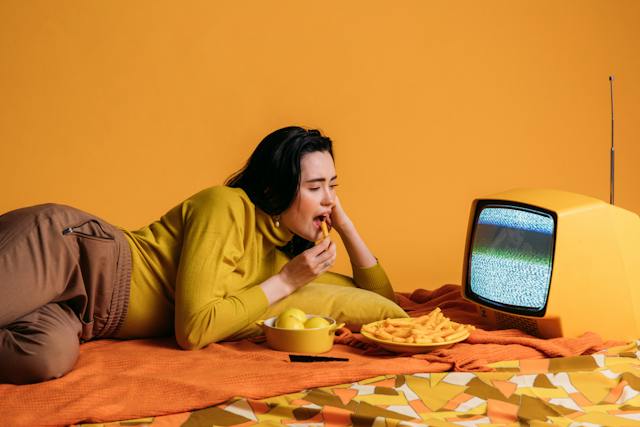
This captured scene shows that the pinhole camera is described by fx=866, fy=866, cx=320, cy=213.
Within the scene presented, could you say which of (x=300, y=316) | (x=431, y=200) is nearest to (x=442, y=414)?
(x=300, y=316)

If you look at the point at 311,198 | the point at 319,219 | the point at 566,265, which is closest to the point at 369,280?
the point at 319,219

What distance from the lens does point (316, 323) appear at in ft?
8.07

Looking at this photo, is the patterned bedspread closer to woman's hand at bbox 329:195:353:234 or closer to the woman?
the woman

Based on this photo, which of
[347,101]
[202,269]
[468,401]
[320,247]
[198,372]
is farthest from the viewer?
[347,101]

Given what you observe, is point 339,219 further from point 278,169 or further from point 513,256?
point 513,256

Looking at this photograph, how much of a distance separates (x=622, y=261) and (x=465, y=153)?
2.01m

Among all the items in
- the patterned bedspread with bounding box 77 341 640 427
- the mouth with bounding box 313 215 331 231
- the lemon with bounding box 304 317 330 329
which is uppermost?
the mouth with bounding box 313 215 331 231

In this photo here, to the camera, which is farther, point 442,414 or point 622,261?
point 622,261

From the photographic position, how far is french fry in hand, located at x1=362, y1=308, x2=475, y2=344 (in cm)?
239

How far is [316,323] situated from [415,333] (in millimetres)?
281

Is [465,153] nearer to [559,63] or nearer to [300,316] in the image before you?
[559,63]

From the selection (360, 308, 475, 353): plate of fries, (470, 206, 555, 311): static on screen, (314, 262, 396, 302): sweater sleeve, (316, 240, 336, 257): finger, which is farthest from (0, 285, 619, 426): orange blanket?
(314, 262, 396, 302): sweater sleeve

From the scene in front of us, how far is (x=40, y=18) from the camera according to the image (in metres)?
3.96

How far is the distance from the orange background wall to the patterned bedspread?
1.74m
